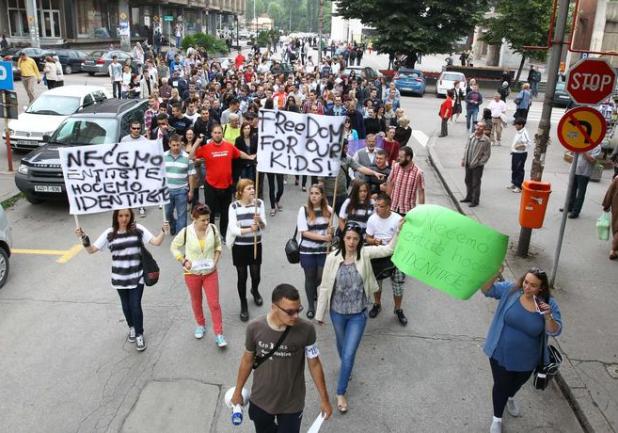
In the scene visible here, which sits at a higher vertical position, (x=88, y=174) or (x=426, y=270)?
(x=88, y=174)

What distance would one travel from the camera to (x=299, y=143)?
6.84 meters

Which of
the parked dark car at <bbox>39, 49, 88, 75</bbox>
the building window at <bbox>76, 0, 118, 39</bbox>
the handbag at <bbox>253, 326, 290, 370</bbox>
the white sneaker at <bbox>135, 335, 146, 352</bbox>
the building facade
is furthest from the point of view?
the building window at <bbox>76, 0, 118, 39</bbox>

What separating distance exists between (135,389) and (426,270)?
10.2 ft

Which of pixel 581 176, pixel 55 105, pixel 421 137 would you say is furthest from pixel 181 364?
pixel 421 137

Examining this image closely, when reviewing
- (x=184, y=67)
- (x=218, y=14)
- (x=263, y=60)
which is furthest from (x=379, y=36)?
(x=218, y=14)

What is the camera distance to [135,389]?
5734mm

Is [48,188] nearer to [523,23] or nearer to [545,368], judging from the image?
[545,368]

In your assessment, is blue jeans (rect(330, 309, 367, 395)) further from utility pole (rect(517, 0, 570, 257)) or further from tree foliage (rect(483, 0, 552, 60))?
tree foliage (rect(483, 0, 552, 60))

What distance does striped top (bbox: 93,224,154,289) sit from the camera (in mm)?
6105

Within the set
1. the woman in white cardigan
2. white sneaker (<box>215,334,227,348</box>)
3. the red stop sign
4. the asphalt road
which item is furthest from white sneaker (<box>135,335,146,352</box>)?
the red stop sign

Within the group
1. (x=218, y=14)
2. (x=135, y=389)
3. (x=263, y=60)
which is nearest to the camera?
(x=135, y=389)

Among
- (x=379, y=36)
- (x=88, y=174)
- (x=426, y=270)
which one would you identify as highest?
(x=379, y=36)

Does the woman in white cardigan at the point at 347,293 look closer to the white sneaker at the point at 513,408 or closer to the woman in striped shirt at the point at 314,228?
the woman in striped shirt at the point at 314,228

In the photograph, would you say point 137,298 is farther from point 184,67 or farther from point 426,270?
point 184,67
